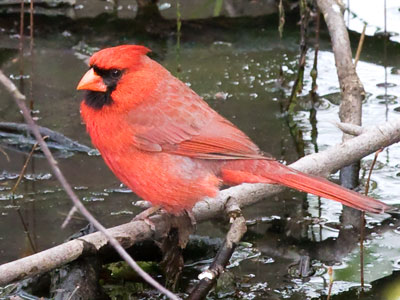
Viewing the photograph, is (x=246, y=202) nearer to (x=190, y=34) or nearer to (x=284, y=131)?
(x=284, y=131)

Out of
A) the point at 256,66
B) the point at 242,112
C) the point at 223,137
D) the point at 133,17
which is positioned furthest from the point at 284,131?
the point at 133,17

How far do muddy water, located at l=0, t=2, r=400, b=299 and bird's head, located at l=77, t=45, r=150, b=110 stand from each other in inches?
34.8

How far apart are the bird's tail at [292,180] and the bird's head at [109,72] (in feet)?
2.13

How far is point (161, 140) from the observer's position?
4.10 meters

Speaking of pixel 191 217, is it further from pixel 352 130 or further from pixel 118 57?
pixel 352 130

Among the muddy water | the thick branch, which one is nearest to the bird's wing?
the muddy water

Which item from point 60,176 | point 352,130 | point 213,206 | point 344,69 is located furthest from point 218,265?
point 344,69

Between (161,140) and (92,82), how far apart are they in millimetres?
429

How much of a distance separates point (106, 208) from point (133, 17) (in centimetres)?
→ 344

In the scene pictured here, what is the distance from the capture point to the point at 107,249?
4121mm

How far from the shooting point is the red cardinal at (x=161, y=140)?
3988 millimetres

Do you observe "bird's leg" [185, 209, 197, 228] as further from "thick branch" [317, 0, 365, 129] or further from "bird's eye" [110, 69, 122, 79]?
"thick branch" [317, 0, 365, 129]

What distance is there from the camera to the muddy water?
4328mm

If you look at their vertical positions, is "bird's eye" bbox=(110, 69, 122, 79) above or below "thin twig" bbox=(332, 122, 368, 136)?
above
